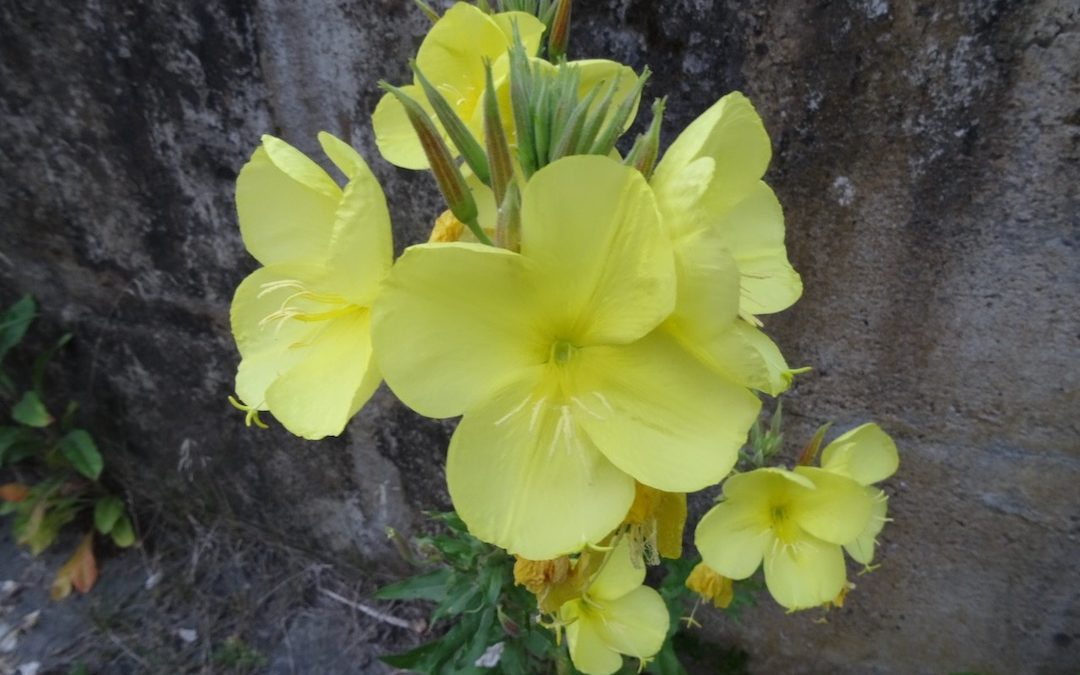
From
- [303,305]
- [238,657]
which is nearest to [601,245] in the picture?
[303,305]

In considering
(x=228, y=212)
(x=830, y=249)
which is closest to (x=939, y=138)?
(x=830, y=249)

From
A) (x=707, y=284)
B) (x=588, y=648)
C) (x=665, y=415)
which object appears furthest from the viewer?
(x=588, y=648)

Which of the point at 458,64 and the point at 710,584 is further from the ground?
the point at 458,64

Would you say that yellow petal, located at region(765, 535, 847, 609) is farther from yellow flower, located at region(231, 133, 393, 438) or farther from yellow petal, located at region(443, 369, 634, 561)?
Answer: yellow flower, located at region(231, 133, 393, 438)

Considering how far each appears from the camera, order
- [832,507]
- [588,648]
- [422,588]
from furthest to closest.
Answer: [422,588] < [588,648] < [832,507]

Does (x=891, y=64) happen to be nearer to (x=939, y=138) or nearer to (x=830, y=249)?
(x=939, y=138)

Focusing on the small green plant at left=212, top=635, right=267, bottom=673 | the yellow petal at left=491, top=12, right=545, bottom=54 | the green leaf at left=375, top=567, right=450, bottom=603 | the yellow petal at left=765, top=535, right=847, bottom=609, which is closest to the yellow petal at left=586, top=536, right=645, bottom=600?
the yellow petal at left=765, top=535, right=847, bottom=609

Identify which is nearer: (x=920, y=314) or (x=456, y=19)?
(x=456, y=19)

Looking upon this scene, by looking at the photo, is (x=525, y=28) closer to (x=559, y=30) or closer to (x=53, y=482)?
(x=559, y=30)
